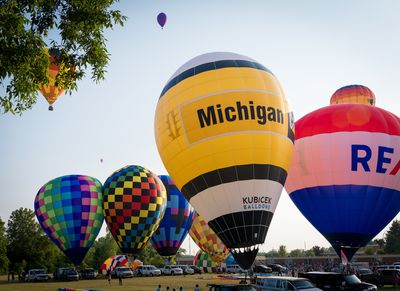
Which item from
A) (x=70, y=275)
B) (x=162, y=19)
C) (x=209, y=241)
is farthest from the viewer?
(x=209, y=241)

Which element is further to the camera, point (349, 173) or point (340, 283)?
point (349, 173)

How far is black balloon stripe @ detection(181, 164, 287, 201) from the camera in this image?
70.4 ft

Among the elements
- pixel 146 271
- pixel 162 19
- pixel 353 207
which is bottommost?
pixel 146 271

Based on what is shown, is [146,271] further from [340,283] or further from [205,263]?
[340,283]

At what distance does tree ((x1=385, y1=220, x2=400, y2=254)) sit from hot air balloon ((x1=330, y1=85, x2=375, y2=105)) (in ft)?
240

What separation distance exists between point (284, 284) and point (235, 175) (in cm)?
564

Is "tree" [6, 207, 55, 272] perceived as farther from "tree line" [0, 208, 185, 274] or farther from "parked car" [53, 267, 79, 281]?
"parked car" [53, 267, 79, 281]

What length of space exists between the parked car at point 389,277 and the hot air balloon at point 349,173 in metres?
2.31

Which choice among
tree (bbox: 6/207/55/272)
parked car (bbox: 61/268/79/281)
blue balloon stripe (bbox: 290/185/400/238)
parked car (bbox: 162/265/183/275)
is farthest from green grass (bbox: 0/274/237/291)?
tree (bbox: 6/207/55/272)

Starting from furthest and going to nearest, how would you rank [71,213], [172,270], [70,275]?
[172,270]
[70,275]
[71,213]

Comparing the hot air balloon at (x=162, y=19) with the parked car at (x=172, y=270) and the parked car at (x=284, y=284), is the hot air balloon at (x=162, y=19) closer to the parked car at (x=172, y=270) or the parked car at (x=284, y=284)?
the parked car at (x=284, y=284)

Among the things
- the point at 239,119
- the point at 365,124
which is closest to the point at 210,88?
the point at 239,119

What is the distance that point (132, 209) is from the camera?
41.2m

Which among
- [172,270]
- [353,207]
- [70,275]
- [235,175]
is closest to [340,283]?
[235,175]
